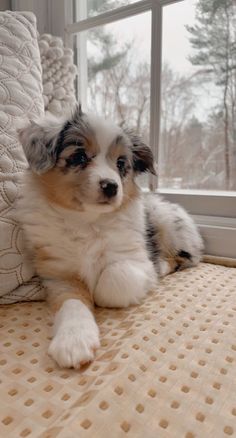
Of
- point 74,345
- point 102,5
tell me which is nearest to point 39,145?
point 74,345

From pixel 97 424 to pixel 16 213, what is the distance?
720mm

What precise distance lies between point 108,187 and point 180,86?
2.94 ft

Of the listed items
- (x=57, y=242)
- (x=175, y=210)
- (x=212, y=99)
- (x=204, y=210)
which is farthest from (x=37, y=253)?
(x=212, y=99)

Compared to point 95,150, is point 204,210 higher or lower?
lower

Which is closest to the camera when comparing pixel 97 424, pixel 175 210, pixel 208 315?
pixel 97 424

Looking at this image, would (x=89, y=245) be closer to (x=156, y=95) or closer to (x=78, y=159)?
(x=78, y=159)

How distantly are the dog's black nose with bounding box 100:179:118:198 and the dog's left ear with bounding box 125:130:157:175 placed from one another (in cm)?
29

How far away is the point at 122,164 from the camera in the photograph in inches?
45.6

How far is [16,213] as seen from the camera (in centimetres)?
110

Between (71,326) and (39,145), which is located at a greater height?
(39,145)

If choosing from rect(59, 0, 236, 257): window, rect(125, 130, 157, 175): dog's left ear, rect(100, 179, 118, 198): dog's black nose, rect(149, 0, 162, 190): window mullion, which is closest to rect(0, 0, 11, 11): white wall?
rect(59, 0, 236, 257): window

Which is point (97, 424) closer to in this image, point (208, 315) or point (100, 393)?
point (100, 393)

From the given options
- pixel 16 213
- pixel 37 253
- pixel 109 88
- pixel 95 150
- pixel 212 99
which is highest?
pixel 109 88

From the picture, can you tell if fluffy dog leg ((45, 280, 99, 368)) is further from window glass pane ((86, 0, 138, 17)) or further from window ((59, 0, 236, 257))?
window glass pane ((86, 0, 138, 17))
